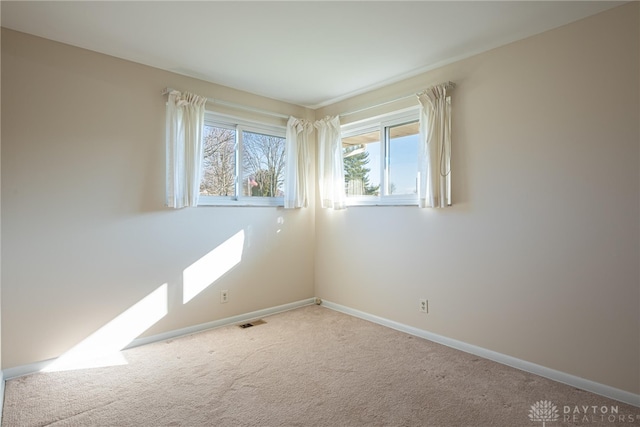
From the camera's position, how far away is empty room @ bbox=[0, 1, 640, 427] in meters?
2.13

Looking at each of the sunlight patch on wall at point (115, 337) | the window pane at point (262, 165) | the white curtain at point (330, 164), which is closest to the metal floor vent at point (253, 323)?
the sunlight patch on wall at point (115, 337)

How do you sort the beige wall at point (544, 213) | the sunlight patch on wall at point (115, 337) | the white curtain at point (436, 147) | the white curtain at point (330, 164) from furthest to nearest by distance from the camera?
the white curtain at point (330, 164) → the white curtain at point (436, 147) → the sunlight patch on wall at point (115, 337) → the beige wall at point (544, 213)

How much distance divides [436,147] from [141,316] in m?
2.92

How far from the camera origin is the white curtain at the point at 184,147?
3.06 m

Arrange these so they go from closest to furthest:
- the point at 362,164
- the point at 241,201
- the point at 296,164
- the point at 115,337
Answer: the point at 115,337 < the point at 241,201 < the point at 362,164 < the point at 296,164

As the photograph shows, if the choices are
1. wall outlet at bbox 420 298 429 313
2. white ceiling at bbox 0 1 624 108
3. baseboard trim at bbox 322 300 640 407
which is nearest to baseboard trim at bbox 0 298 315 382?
baseboard trim at bbox 322 300 640 407

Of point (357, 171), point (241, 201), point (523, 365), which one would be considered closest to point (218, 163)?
point (241, 201)

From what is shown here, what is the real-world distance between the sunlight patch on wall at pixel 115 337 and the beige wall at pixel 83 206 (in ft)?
0.20

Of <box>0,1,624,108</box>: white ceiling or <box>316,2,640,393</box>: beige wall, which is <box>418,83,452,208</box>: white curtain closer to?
<box>316,2,640,393</box>: beige wall

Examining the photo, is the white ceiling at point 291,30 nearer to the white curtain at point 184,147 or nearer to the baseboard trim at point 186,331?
the white curtain at point 184,147

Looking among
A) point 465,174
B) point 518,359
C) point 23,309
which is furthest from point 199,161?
point 518,359

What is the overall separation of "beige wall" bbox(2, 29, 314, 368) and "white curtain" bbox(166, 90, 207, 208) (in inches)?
4.1

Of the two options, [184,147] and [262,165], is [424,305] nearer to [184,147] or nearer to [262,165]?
[262,165]

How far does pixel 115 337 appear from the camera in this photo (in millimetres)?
2836
